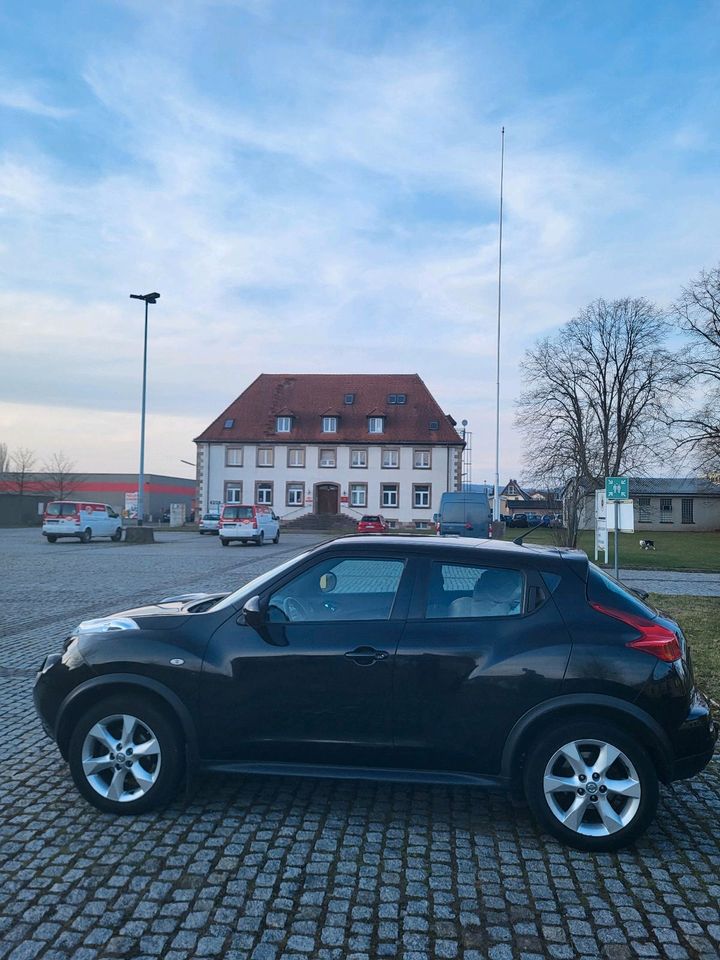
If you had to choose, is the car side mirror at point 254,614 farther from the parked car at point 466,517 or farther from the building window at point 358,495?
the building window at point 358,495

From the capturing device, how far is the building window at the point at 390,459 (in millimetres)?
61875

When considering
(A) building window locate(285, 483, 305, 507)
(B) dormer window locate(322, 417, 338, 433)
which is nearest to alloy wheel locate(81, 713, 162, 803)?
(A) building window locate(285, 483, 305, 507)

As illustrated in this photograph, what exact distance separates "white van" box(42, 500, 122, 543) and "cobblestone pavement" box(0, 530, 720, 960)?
1218 inches

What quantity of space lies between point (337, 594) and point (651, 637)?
5.83 ft

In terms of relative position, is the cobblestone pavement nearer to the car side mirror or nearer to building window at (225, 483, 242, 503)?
the car side mirror

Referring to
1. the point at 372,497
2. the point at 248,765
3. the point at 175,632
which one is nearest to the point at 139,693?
the point at 175,632

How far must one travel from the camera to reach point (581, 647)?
4133mm

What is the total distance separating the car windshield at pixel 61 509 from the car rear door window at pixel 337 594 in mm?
32407

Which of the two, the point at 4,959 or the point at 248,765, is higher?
the point at 248,765

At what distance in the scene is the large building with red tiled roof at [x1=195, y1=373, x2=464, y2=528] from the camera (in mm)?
61250

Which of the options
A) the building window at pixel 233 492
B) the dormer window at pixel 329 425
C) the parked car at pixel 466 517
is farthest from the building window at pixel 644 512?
the parked car at pixel 466 517

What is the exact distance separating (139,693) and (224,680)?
1.70ft

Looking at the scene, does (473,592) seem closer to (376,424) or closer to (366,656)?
(366,656)

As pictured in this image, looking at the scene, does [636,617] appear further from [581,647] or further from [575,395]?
[575,395]
